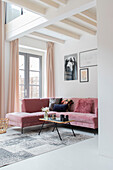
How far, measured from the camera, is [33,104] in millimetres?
5730

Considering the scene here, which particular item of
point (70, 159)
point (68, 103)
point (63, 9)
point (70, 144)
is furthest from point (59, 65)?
point (70, 159)

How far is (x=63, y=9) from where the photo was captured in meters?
3.85

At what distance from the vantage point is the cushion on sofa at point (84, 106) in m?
5.08

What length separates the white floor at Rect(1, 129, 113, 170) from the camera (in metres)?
2.45

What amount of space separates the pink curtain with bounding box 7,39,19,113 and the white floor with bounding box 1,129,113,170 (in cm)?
295

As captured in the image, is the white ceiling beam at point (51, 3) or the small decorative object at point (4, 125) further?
the small decorative object at point (4, 125)

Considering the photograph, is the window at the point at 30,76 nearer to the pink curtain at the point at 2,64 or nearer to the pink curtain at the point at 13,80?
the pink curtain at the point at 13,80

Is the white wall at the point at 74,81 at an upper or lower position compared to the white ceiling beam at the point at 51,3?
lower

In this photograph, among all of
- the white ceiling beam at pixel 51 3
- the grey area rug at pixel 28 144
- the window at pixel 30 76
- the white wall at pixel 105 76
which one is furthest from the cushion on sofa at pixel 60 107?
the white ceiling beam at pixel 51 3

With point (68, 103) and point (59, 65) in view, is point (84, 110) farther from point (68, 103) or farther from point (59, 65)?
point (59, 65)

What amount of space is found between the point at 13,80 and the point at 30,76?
1.06 m

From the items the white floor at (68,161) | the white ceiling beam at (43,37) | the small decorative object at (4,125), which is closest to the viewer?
the white floor at (68,161)

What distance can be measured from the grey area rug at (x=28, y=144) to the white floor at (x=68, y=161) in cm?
17

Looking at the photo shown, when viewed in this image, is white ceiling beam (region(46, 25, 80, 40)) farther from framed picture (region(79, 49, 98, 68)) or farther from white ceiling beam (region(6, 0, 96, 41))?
white ceiling beam (region(6, 0, 96, 41))
